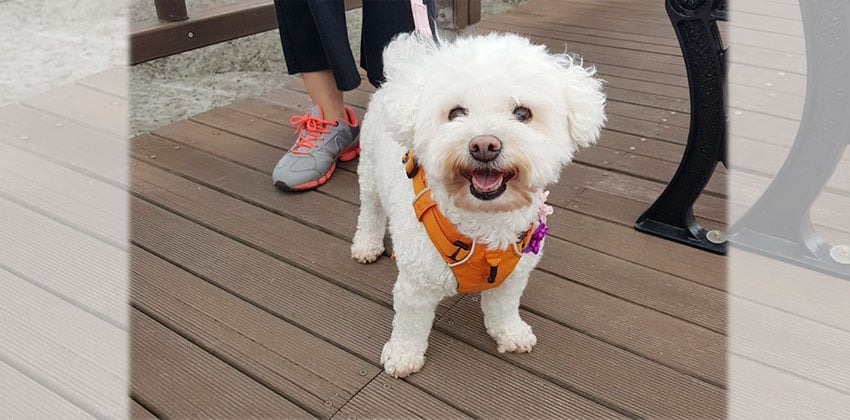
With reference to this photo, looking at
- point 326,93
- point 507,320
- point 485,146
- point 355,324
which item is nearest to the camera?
point 485,146

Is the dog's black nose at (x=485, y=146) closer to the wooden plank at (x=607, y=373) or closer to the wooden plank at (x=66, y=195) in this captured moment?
the wooden plank at (x=607, y=373)

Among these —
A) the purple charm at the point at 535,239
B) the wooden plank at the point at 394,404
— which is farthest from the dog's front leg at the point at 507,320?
the wooden plank at the point at 394,404

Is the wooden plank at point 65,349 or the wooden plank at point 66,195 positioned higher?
the wooden plank at point 66,195

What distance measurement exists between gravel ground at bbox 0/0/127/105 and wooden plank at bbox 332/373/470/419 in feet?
7.82

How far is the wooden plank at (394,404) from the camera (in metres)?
1.42

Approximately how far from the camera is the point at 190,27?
107 inches

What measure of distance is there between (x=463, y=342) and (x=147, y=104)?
219cm

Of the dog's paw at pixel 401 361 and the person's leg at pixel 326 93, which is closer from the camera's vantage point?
the dog's paw at pixel 401 361

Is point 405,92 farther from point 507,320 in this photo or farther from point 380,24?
point 380,24

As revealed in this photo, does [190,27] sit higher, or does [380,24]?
[380,24]

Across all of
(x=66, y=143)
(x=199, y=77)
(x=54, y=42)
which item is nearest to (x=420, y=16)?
(x=66, y=143)

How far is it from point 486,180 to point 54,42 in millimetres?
3424

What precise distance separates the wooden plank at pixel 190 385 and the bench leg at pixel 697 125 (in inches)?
48.9

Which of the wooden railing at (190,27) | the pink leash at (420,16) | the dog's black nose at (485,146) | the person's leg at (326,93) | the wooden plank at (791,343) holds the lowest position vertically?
the wooden plank at (791,343)
